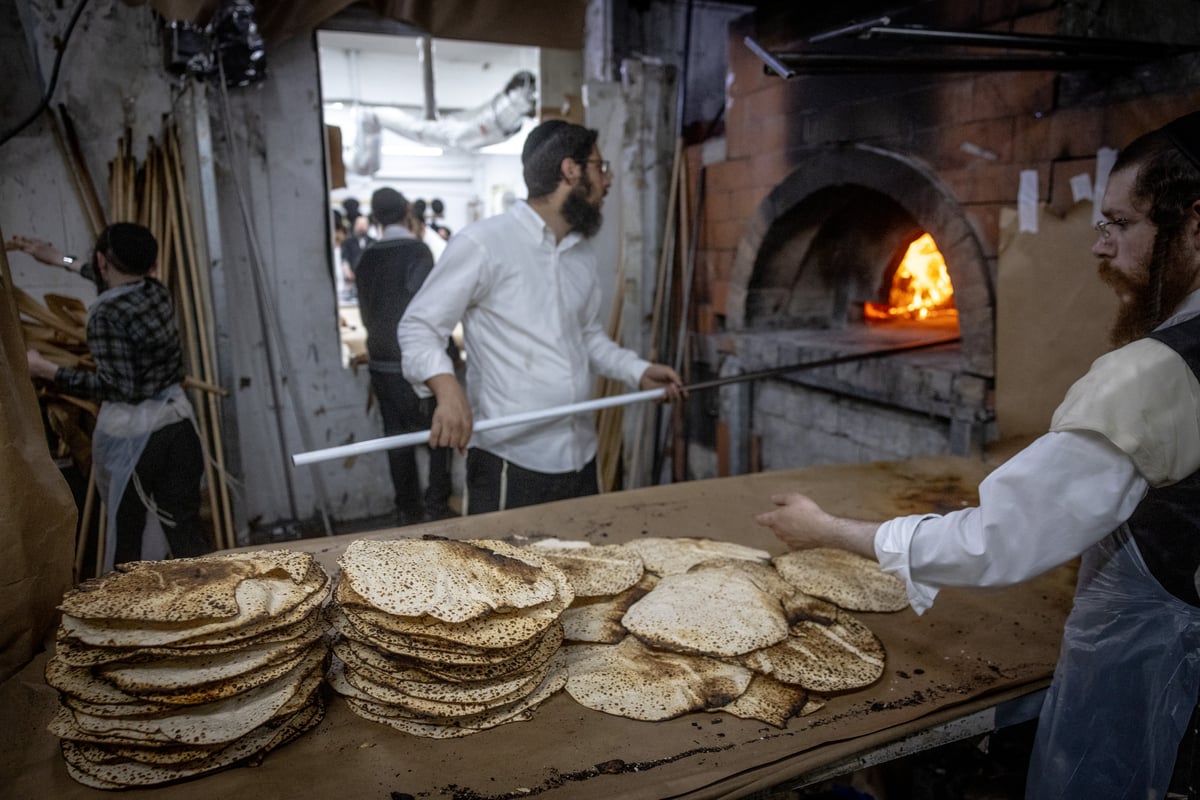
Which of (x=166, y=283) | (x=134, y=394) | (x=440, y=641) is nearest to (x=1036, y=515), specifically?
(x=440, y=641)

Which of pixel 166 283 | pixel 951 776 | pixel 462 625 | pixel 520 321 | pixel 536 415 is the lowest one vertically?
pixel 951 776

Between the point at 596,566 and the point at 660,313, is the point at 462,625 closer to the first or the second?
the point at 596,566

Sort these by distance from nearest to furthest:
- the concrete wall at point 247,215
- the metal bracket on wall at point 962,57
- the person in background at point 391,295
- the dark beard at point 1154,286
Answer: the dark beard at point 1154,286
the metal bracket on wall at point 962,57
the concrete wall at point 247,215
the person in background at point 391,295

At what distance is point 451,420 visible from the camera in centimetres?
233

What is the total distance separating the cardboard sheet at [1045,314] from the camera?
2.65m

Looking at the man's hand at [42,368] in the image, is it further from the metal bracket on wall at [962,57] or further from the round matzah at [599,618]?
the metal bracket on wall at [962,57]

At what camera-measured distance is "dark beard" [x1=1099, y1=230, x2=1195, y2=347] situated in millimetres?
1286

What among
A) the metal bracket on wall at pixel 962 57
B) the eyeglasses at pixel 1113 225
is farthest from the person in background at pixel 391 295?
the eyeglasses at pixel 1113 225

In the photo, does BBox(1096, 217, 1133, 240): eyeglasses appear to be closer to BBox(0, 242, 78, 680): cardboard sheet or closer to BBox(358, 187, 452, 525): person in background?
BBox(0, 242, 78, 680): cardboard sheet

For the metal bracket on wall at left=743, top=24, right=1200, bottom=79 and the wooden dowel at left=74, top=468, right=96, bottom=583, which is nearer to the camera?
the metal bracket on wall at left=743, top=24, right=1200, bottom=79

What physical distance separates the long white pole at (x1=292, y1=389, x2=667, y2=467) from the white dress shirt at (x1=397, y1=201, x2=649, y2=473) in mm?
115

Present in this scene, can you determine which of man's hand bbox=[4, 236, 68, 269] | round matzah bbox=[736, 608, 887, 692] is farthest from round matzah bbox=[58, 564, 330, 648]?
man's hand bbox=[4, 236, 68, 269]

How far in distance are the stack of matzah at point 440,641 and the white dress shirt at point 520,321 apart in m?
1.30

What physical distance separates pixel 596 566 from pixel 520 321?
1143mm
